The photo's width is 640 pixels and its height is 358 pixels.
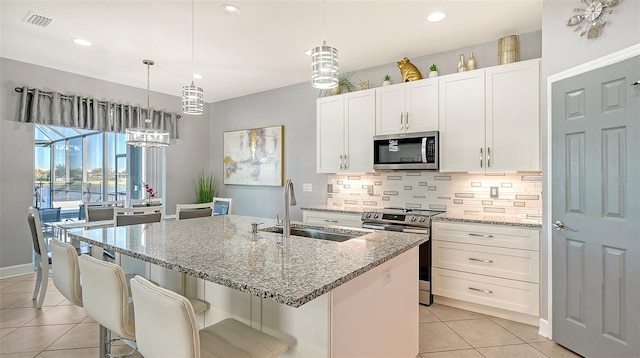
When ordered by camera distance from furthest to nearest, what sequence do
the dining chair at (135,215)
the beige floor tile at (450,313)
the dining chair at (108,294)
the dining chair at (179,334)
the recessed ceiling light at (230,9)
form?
the dining chair at (135,215)
the beige floor tile at (450,313)
the recessed ceiling light at (230,9)
the dining chair at (108,294)
the dining chair at (179,334)

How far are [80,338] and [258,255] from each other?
2.06 metres

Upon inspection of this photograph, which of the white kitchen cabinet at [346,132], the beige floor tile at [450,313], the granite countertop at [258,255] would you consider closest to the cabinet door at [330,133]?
the white kitchen cabinet at [346,132]

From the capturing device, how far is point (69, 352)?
93.6 inches

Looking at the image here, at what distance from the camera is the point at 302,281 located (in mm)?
1197

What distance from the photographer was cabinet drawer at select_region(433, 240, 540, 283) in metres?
2.77

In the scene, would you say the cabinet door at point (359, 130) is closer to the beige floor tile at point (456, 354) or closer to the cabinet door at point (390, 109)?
the cabinet door at point (390, 109)

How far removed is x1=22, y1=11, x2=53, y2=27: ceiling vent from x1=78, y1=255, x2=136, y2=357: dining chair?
2.63m

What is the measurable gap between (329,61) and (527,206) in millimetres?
2500

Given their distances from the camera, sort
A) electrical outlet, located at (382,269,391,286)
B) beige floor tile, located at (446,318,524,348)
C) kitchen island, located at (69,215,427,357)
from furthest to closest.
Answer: beige floor tile, located at (446,318,524,348) → electrical outlet, located at (382,269,391,286) → kitchen island, located at (69,215,427,357)

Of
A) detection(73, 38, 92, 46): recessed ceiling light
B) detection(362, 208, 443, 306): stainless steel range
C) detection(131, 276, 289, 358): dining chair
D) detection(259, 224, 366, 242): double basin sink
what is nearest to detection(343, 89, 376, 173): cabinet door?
detection(362, 208, 443, 306): stainless steel range

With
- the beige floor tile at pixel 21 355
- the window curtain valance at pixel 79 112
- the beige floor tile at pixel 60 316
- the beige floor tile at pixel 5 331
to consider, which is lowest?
the beige floor tile at pixel 21 355

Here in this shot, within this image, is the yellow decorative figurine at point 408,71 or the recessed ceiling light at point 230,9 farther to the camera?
the yellow decorative figurine at point 408,71

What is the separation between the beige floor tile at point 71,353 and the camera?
233 centimetres

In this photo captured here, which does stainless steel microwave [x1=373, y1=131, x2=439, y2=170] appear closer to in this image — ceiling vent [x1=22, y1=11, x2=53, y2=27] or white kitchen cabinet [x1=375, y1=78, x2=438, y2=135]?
white kitchen cabinet [x1=375, y1=78, x2=438, y2=135]
